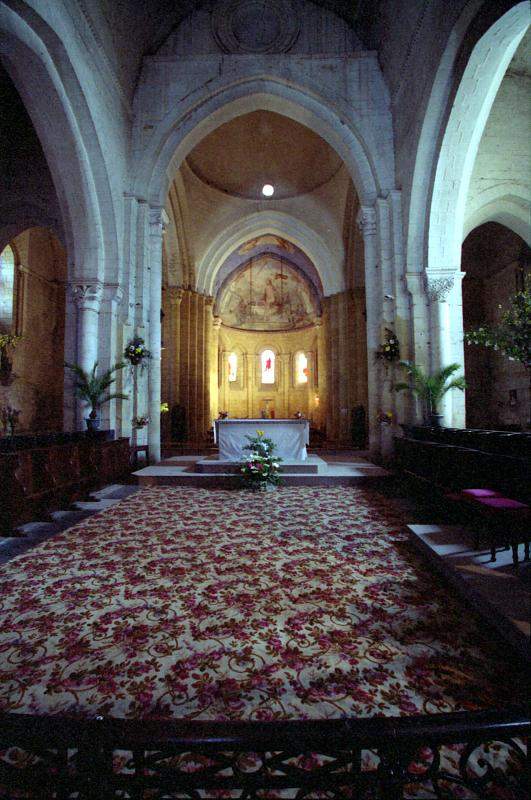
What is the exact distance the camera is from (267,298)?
2625cm

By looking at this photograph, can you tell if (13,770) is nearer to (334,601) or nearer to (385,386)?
(334,601)

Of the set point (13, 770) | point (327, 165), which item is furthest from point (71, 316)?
point (327, 165)

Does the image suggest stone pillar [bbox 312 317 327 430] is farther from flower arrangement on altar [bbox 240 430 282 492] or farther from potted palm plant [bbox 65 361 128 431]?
potted palm plant [bbox 65 361 128 431]

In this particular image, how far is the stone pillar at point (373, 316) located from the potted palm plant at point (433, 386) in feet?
3.96

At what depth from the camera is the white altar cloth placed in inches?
367

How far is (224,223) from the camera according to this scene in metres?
18.8

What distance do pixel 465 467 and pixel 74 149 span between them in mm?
10121

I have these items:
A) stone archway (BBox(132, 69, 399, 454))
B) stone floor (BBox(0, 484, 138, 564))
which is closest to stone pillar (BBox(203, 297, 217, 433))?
stone archway (BBox(132, 69, 399, 454))

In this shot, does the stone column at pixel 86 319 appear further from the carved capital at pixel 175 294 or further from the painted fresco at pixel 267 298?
the painted fresco at pixel 267 298

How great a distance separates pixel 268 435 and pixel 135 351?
4.08m

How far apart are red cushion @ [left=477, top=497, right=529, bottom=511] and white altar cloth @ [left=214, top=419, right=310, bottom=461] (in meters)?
5.88

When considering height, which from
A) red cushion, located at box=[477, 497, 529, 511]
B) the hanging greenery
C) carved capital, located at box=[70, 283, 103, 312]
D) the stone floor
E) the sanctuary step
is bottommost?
the stone floor

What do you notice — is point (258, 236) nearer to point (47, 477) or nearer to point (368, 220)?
point (368, 220)

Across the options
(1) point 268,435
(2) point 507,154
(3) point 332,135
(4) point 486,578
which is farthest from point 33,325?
(4) point 486,578
